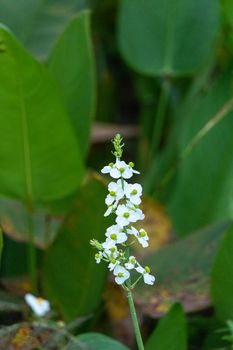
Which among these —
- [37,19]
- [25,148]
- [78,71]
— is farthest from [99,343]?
[37,19]

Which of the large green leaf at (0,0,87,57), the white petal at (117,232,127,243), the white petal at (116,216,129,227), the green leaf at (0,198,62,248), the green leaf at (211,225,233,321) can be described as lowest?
the white petal at (117,232,127,243)

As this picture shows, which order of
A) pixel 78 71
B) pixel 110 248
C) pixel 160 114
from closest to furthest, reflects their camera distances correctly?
pixel 110 248 → pixel 78 71 → pixel 160 114

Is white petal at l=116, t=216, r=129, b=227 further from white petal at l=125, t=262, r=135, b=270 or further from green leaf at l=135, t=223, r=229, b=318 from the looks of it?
green leaf at l=135, t=223, r=229, b=318

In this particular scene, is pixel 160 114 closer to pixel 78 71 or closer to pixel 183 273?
pixel 78 71

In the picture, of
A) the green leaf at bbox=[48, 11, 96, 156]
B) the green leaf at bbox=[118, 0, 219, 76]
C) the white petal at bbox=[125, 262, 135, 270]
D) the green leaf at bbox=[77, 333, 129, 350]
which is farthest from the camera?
the green leaf at bbox=[118, 0, 219, 76]

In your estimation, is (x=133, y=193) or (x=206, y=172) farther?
(x=206, y=172)

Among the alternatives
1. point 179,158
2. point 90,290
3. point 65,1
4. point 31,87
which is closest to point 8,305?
point 90,290

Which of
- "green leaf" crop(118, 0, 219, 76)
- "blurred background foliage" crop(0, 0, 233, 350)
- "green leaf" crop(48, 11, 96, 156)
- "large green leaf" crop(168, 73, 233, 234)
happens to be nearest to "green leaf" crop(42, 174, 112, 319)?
"blurred background foliage" crop(0, 0, 233, 350)
